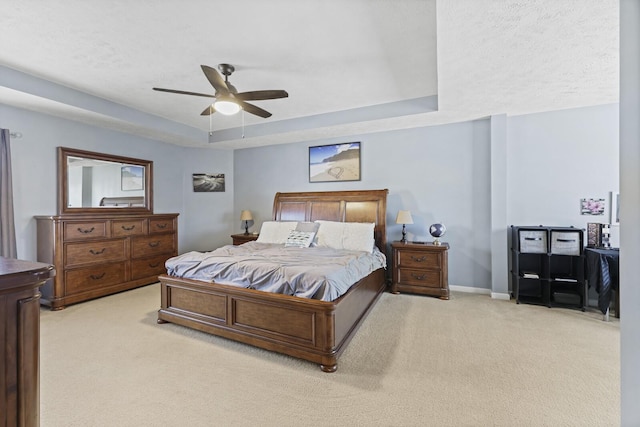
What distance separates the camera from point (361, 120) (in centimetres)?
423

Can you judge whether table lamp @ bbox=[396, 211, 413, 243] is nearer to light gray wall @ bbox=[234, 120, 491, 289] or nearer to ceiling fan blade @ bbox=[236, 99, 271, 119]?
light gray wall @ bbox=[234, 120, 491, 289]

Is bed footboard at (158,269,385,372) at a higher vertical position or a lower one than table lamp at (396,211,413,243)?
lower

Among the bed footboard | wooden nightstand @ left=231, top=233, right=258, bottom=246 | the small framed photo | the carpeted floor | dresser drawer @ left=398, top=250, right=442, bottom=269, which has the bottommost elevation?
the carpeted floor

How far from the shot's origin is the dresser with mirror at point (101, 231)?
3678mm

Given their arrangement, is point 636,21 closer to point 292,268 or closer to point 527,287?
point 292,268

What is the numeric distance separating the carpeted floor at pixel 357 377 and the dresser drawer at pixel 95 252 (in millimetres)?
854

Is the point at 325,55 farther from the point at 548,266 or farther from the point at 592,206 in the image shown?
the point at 592,206

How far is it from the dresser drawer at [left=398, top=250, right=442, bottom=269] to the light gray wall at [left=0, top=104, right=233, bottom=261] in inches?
145

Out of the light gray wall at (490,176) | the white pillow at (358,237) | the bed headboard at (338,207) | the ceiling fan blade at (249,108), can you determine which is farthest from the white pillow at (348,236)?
the ceiling fan blade at (249,108)

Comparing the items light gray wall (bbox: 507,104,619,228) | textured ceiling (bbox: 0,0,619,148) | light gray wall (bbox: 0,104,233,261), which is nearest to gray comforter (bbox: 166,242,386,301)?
textured ceiling (bbox: 0,0,619,148)

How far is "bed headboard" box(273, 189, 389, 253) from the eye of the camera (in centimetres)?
452

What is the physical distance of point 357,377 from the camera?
2180 mm

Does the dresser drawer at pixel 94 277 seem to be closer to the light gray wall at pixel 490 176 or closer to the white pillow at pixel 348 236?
the white pillow at pixel 348 236

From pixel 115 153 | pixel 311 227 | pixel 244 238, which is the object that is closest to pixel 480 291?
pixel 311 227
